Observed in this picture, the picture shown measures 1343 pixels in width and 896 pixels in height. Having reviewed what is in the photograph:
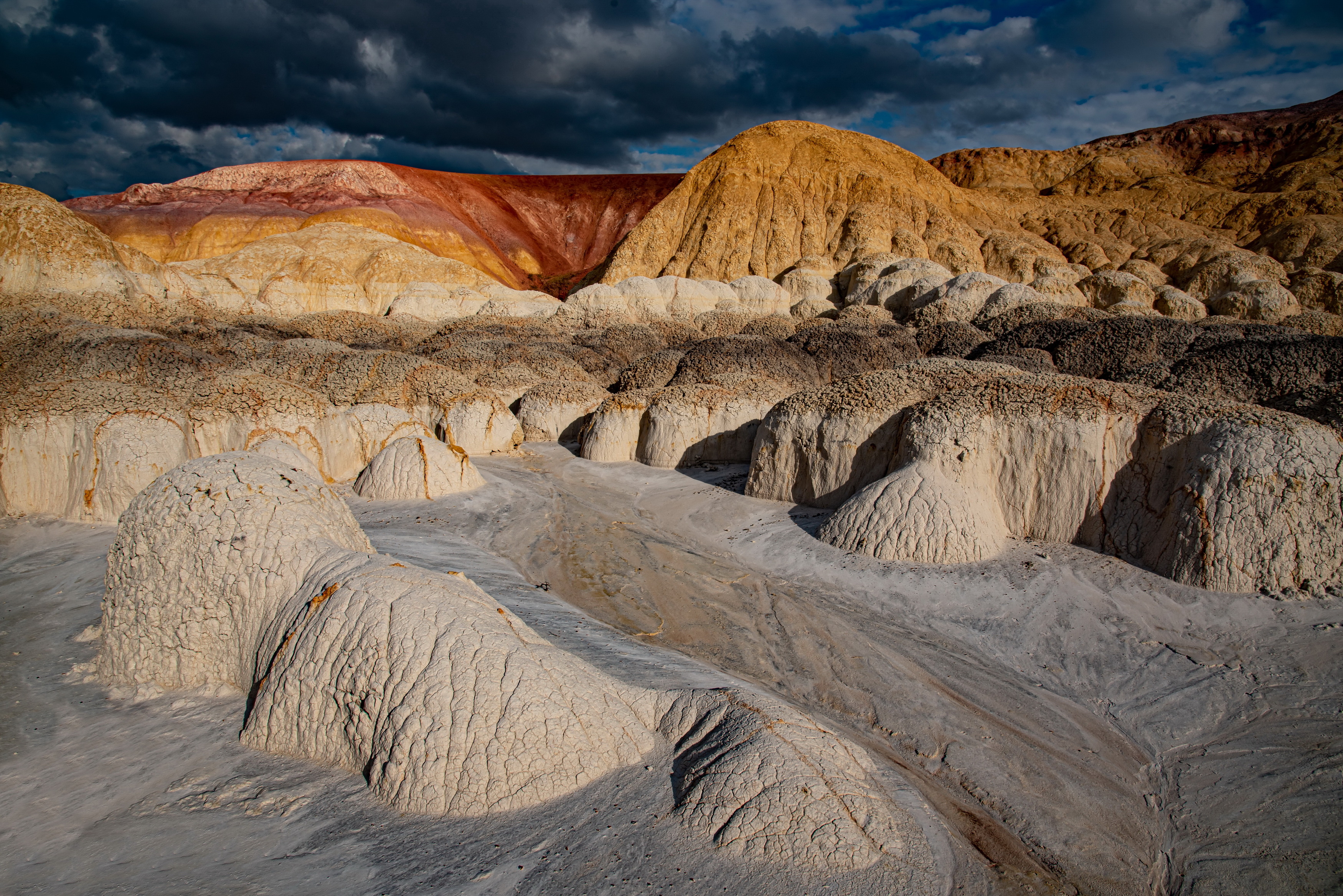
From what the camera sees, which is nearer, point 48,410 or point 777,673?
point 777,673

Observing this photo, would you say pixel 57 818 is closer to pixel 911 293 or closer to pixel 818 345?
pixel 818 345

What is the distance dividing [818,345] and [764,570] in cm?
988

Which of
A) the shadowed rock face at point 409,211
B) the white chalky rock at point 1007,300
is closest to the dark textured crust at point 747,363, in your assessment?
the white chalky rock at point 1007,300

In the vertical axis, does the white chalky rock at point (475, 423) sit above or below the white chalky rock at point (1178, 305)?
below

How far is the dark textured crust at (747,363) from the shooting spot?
11852 millimetres

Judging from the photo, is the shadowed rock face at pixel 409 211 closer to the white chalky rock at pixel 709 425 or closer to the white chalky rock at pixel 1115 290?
the white chalky rock at pixel 1115 290

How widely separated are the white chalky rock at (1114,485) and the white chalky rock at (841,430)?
17.2 inches

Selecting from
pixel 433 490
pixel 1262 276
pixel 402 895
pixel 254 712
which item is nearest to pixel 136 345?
pixel 433 490

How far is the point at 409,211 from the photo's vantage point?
40625 millimetres

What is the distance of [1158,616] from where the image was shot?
5.33 m

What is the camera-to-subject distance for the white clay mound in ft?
9.75

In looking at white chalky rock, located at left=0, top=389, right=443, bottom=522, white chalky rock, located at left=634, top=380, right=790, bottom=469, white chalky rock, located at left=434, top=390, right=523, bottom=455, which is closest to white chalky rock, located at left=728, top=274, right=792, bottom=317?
white chalky rock, located at left=634, top=380, right=790, bottom=469

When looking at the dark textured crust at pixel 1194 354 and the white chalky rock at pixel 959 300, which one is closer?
the dark textured crust at pixel 1194 354

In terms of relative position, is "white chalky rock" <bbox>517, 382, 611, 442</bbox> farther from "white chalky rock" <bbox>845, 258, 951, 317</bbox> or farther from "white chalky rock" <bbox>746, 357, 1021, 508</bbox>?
"white chalky rock" <bbox>845, 258, 951, 317</bbox>
